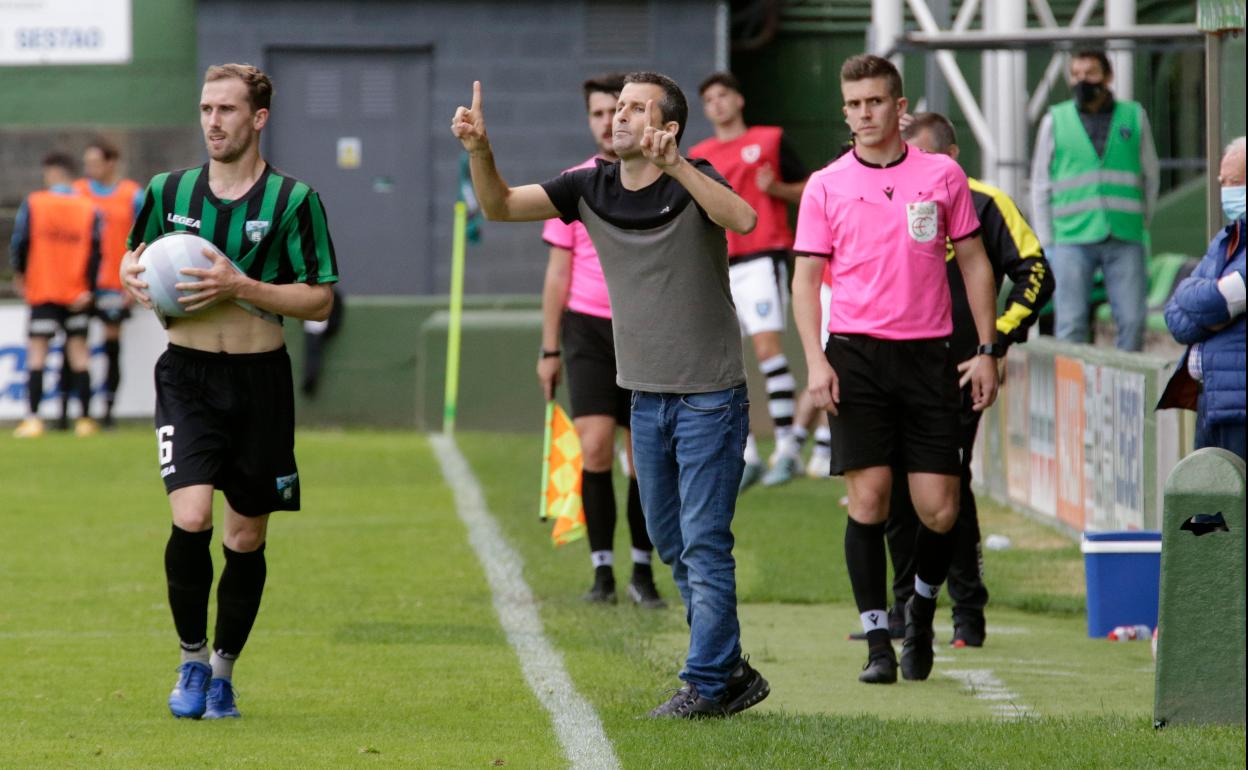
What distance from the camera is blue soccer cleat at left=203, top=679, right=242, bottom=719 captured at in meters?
6.60

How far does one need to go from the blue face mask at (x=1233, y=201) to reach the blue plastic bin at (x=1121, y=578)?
5.07ft

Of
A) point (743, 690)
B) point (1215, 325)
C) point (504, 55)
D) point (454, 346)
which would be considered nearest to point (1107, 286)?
point (1215, 325)

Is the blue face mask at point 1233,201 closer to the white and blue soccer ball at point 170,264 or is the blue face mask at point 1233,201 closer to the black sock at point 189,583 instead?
the white and blue soccer ball at point 170,264

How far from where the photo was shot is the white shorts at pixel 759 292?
1297cm

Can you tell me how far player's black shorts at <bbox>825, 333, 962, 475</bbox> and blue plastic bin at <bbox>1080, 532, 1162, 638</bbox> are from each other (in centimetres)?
145

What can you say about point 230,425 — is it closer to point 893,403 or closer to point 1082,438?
point 893,403

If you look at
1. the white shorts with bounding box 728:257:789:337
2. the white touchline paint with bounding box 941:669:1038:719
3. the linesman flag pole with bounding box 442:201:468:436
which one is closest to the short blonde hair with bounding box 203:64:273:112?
the white touchline paint with bounding box 941:669:1038:719

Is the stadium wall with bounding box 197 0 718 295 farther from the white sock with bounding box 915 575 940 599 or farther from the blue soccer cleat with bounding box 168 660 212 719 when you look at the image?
the blue soccer cleat with bounding box 168 660 212 719

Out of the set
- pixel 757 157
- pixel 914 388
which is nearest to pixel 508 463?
pixel 757 157

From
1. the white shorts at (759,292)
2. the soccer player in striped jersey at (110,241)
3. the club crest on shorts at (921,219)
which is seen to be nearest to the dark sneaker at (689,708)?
the club crest on shorts at (921,219)

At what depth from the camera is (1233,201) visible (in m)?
7.34

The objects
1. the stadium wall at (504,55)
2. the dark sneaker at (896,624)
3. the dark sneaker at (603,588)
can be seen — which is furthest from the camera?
the stadium wall at (504,55)

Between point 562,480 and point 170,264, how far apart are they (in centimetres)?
367

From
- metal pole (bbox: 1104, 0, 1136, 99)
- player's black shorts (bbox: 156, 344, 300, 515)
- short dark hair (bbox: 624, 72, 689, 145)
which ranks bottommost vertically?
player's black shorts (bbox: 156, 344, 300, 515)
